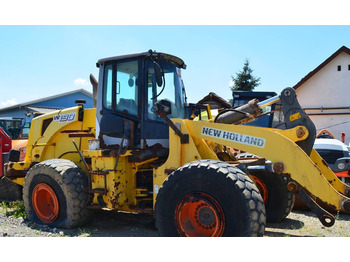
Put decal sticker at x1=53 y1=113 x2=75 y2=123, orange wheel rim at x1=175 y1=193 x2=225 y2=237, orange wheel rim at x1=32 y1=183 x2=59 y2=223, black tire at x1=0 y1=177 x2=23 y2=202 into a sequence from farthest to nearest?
black tire at x1=0 y1=177 x2=23 y2=202
decal sticker at x1=53 y1=113 x2=75 y2=123
orange wheel rim at x1=32 y1=183 x2=59 y2=223
orange wheel rim at x1=175 y1=193 x2=225 y2=237

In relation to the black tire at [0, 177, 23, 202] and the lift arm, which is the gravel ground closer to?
the lift arm

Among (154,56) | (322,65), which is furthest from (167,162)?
(322,65)

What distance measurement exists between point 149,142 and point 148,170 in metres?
0.49

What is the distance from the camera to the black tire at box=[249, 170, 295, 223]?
19.5ft

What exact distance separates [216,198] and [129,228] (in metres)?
2.27

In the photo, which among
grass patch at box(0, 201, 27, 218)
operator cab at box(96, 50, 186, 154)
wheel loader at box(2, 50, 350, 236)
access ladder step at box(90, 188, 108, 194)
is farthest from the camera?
grass patch at box(0, 201, 27, 218)

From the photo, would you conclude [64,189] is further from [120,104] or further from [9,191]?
[9,191]

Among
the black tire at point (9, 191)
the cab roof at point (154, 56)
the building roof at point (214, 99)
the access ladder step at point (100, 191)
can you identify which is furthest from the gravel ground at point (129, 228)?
the building roof at point (214, 99)

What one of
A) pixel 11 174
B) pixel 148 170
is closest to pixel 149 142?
pixel 148 170

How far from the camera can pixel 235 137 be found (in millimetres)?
4688

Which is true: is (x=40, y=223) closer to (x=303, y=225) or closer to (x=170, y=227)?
(x=170, y=227)

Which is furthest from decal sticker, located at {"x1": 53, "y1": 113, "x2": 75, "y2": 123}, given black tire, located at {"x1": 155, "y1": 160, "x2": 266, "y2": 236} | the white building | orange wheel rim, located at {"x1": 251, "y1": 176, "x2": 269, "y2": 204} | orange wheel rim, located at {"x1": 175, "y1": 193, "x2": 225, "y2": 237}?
the white building

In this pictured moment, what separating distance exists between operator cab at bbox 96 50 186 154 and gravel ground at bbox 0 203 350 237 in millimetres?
1315

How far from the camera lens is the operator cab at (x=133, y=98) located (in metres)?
5.43
